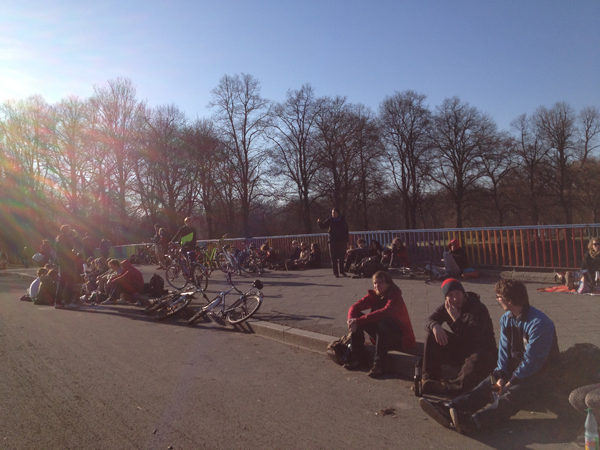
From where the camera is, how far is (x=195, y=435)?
3.80m

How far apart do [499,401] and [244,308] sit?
525 centimetres

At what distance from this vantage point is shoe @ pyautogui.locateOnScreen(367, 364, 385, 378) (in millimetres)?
5203

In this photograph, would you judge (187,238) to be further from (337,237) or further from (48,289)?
(337,237)

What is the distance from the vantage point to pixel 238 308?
8484 mm

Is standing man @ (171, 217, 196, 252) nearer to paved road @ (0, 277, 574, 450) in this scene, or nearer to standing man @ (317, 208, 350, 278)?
standing man @ (317, 208, 350, 278)

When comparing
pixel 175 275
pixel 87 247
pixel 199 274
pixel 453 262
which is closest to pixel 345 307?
pixel 453 262

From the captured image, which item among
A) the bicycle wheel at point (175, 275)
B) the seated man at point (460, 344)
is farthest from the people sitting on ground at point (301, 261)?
the seated man at point (460, 344)

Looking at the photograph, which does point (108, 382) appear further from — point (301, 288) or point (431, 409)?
point (301, 288)

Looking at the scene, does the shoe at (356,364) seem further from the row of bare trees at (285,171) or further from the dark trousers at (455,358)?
the row of bare trees at (285,171)

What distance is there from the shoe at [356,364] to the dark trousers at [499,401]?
1.86 meters

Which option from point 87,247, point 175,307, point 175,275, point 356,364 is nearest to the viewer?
point 356,364

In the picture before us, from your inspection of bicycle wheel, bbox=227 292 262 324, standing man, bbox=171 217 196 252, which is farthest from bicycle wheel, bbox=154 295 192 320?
standing man, bbox=171 217 196 252

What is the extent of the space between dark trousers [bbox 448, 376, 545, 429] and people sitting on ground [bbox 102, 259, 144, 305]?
31.6 ft

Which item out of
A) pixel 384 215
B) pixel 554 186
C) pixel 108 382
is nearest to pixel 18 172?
pixel 384 215
